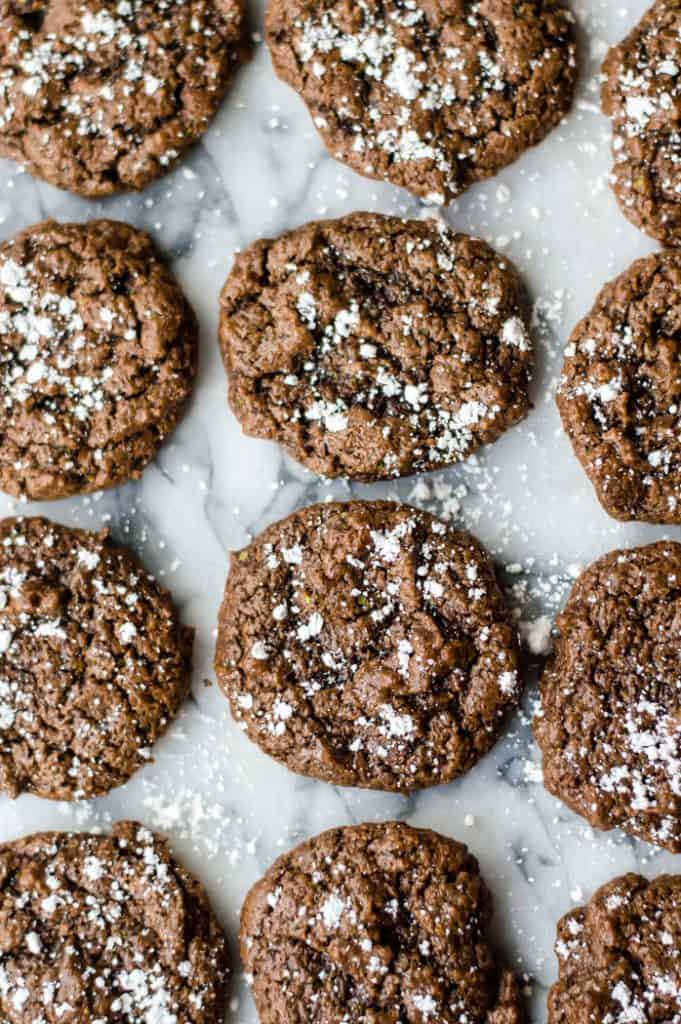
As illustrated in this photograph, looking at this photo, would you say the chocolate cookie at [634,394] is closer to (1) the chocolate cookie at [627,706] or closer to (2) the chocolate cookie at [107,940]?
(1) the chocolate cookie at [627,706]

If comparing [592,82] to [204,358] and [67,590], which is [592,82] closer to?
[204,358]

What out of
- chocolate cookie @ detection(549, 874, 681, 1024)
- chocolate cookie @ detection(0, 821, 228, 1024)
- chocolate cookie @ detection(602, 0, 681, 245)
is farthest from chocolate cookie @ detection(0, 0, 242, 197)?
chocolate cookie @ detection(549, 874, 681, 1024)

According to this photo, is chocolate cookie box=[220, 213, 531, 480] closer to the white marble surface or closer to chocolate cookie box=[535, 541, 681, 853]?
the white marble surface

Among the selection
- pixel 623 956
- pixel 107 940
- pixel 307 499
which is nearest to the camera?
pixel 623 956

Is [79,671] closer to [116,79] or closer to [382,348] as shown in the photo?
[382,348]

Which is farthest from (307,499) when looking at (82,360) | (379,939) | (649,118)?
(649,118)

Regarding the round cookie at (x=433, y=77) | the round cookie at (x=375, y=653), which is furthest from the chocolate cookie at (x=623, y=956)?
the round cookie at (x=433, y=77)

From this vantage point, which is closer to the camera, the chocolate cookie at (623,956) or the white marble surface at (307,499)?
the chocolate cookie at (623,956)
